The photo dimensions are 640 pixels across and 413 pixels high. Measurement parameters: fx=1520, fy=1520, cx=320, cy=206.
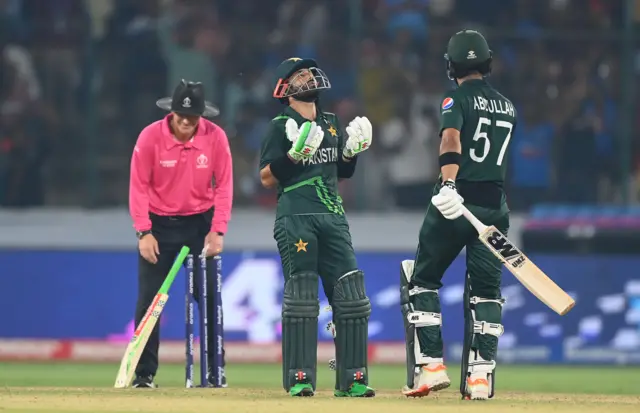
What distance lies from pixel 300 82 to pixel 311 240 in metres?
0.91

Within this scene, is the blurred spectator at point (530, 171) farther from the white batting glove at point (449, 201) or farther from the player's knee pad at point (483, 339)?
the white batting glove at point (449, 201)

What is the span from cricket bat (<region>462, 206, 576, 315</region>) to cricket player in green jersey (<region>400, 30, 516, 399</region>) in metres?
0.13

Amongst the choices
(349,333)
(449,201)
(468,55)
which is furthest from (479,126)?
(349,333)

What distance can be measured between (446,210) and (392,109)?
735 centimetres

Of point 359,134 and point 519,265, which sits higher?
point 359,134

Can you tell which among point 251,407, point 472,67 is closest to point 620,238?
point 472,67

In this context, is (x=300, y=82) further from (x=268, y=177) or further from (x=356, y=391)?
(x=356, y=391)

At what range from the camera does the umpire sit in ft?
32.4

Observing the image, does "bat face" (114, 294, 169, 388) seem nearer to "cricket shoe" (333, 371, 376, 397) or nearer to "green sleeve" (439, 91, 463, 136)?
"cricket shoe" (333, 371, 376, 397)

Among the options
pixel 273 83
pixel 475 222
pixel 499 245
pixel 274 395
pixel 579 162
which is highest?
pixel 273 83

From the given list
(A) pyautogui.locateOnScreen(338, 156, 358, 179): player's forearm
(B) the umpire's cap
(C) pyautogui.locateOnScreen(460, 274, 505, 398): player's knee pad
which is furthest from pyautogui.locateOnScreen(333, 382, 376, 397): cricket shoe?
(B) the umpire's cap

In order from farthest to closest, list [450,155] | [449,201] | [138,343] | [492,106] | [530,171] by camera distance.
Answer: [530,171]
[138,343]
[492,106]
[450,155]
[449,201]

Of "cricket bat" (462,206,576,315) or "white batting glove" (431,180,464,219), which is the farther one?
"cricket bat" (462,206,576,315)

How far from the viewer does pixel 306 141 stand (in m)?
8.32
